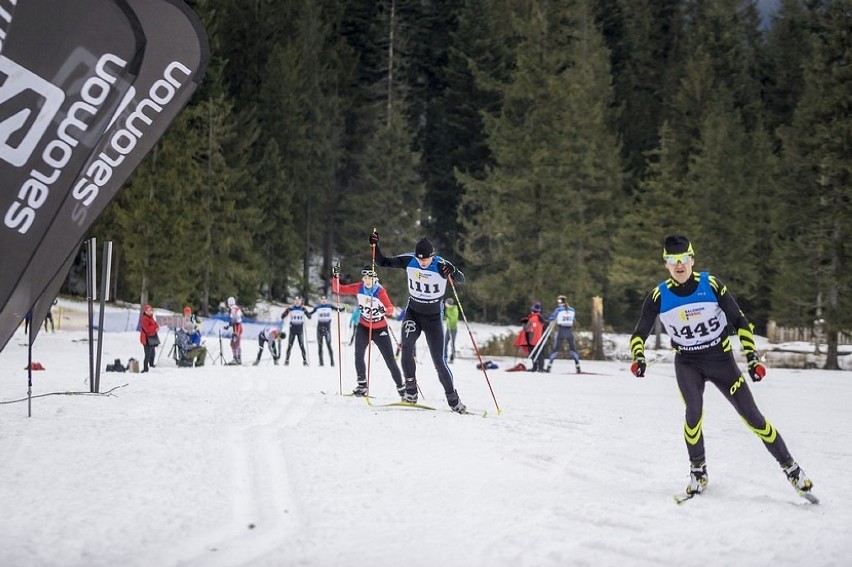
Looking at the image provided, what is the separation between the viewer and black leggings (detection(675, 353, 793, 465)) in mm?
6410

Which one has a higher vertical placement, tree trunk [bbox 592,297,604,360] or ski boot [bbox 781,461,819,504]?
Result: tree trunk [bbox 592,297,604,360]

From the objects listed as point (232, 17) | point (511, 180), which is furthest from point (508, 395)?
point (232, 17)

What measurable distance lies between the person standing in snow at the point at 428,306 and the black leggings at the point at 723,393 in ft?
14.0

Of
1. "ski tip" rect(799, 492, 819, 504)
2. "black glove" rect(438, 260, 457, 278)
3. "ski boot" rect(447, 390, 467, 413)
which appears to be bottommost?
"ski tip" rect(799, 492, 819, 504)

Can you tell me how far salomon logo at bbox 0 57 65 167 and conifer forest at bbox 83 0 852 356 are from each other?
962 inches

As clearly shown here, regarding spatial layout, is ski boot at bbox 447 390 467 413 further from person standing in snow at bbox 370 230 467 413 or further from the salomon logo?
the salomon logo

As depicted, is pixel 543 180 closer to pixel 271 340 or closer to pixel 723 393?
pixel 271 340

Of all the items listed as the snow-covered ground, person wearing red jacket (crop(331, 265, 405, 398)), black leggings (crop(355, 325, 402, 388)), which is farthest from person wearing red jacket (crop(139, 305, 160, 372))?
black leggings (crop(355, 325, 402, 388))

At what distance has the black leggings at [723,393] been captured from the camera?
641 centimetres

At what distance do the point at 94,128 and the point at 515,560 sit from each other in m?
5.36

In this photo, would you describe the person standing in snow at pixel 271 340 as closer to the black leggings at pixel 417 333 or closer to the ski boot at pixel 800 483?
the black leggings at pixel 417 333

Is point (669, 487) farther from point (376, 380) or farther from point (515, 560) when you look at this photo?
Answer: point (376, 380)

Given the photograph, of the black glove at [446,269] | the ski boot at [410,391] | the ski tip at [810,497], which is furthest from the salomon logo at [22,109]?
the ski tip at [810,497]

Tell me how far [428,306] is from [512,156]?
25283 mm
